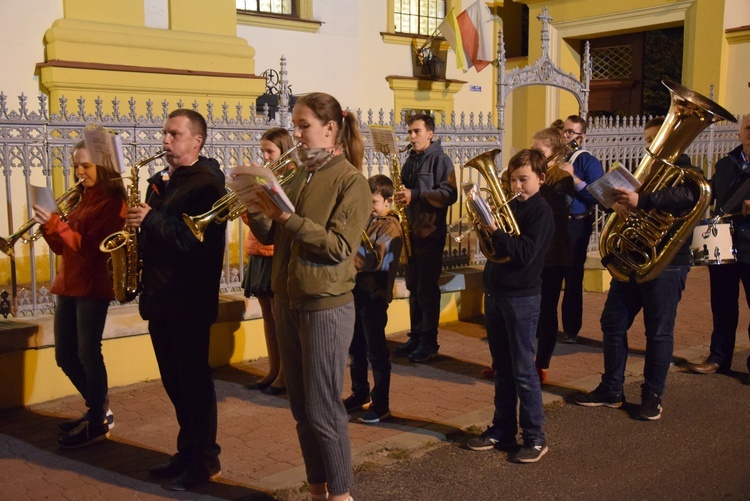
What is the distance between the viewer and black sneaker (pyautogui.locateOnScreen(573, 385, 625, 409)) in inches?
224

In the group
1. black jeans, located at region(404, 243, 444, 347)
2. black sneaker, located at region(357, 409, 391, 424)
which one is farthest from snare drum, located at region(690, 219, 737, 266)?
black sneaker, located at region(357, 409, 391, 424)

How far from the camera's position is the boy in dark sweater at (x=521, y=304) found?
4.61m

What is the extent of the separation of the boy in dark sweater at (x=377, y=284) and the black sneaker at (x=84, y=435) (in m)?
1.60

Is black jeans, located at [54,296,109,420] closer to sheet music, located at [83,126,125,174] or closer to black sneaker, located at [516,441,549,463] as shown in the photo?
sheet music, located at [83,126,125,174]

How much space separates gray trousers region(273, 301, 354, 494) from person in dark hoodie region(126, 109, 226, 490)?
61 cm

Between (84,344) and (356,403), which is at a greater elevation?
(84,344)

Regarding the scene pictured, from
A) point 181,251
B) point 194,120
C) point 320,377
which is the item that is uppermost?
point 194,120

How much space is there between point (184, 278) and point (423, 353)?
3.16m

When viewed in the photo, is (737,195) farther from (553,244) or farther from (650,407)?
(650,407)

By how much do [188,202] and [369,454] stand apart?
5.98 ft

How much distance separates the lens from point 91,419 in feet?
16.3

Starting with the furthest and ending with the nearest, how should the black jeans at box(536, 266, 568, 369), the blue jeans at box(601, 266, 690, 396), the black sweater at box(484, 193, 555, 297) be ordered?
the black jeans at box(536, 266, 568, 369), the blue jeans at box(601, 266, 690, 396), the black sweater at box(484, 193, 555, 297)

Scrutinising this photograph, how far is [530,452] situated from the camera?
4719 millimetres

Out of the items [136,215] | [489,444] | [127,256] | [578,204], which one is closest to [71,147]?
[127,256]
